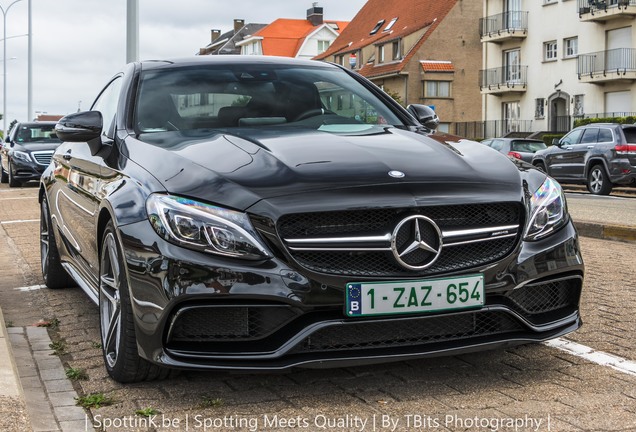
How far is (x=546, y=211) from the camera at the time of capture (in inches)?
164

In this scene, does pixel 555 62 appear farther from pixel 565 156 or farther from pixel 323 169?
pixel 323 169

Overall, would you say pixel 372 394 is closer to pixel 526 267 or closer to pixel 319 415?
pixel 319 415

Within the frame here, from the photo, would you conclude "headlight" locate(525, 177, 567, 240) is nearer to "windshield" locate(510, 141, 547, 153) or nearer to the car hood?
the car hood

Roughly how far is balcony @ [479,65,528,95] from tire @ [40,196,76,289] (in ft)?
141

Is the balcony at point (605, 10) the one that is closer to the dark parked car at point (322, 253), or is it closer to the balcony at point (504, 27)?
the balcony at point (504, 27)

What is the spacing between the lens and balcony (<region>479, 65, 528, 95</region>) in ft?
158

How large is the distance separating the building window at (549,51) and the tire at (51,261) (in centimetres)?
4128

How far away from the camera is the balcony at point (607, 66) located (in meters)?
39.8

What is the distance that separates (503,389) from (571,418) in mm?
461

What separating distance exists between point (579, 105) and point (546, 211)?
136 feet

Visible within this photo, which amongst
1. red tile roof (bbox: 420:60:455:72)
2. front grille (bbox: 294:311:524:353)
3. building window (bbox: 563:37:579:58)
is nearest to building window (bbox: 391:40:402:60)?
red tile roof (bbox: 420:60:455:72)

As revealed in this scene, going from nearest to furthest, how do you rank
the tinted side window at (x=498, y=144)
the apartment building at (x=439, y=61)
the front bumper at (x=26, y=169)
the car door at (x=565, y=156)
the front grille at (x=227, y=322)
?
the front grille at (x=227, y=322) < the car door at (x=565, y=156) < the front bumper at (x=26, y=169) < the tinted side window at (x=498, y=144) < the apartment building at (x=439, y=61)

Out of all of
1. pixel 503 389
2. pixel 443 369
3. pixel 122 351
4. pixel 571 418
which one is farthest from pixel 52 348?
pixel 571 418

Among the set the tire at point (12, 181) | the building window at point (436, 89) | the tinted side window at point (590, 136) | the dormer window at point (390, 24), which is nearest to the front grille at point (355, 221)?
the tinted side window at point (590, 136)
